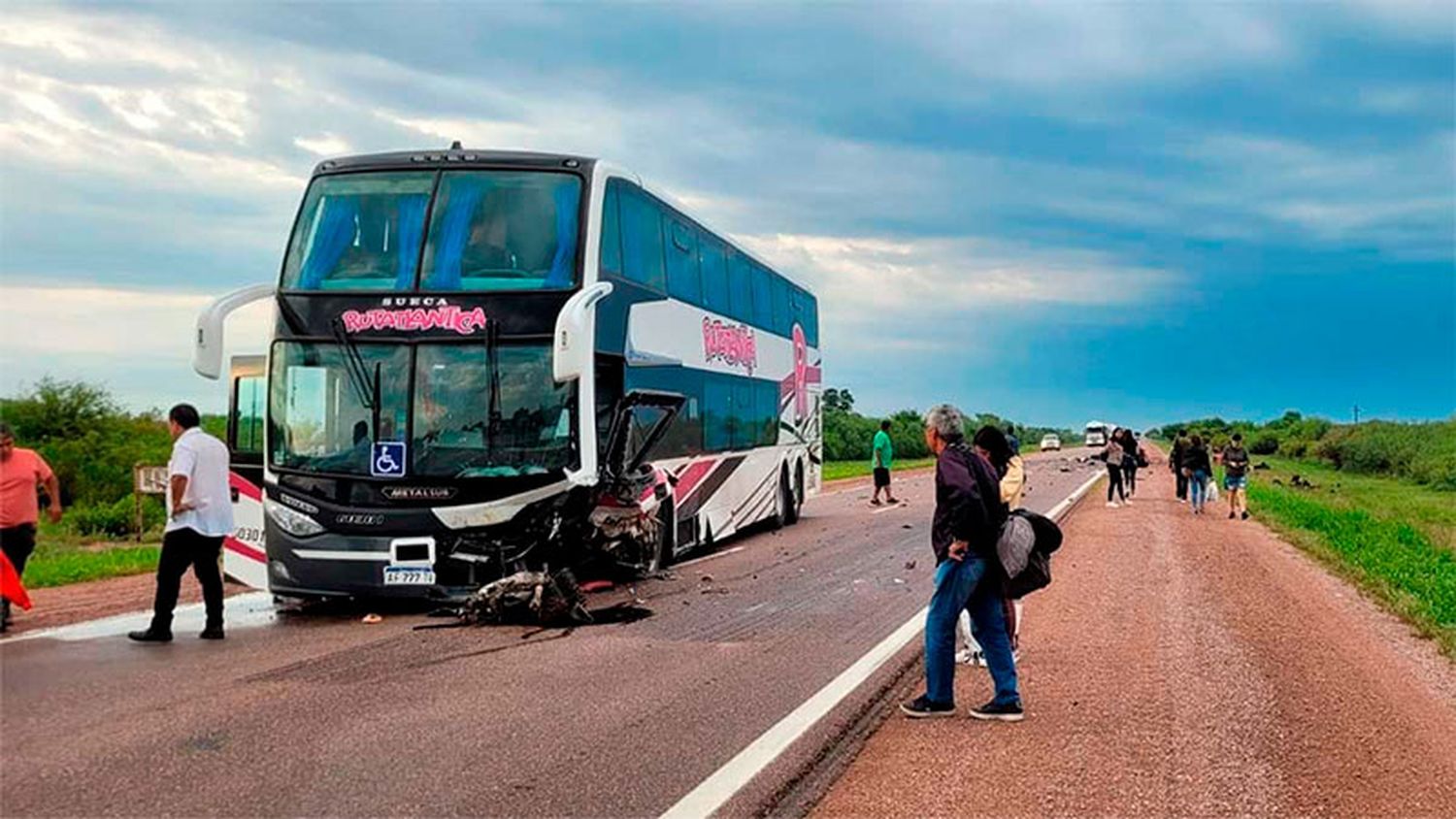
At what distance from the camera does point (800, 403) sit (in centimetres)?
2539

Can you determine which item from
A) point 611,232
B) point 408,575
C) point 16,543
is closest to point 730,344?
point 611,232

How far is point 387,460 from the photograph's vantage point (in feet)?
38.5

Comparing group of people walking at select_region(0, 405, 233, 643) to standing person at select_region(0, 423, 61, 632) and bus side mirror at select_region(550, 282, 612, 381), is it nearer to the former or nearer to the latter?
standing person at select_region(0, 423, 61, 632)

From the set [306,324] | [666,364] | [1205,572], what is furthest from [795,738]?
[1205,572]

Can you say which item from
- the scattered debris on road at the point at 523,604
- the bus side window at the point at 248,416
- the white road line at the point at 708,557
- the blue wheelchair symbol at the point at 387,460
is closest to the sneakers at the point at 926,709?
the scattered debris on road at the point at 523,604

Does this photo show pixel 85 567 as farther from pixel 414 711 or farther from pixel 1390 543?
pixel 1390 543

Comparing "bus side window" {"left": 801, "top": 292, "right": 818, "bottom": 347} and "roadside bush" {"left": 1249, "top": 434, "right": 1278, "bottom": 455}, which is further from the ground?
"bus side window" {"left": 801, "top": 292, "right": 818, "bottom": 347}

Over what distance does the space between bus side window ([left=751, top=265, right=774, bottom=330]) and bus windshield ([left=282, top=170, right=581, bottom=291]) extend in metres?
8.74

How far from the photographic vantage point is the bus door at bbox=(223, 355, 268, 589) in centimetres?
1227

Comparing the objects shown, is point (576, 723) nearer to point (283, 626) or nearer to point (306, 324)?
point (283, 626)

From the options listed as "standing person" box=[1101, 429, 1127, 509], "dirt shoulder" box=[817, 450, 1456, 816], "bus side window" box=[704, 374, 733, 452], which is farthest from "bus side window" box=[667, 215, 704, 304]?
"standing person" box=[1101, 429, 1127, 509]

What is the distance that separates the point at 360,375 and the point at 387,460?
2.62 ft

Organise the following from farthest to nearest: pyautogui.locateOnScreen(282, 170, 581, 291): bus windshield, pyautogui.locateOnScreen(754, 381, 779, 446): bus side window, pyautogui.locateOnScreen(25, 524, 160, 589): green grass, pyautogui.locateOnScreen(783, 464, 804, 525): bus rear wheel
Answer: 1. pyautogui.locateOnScreen(783, 464, 804, 525): bus rear wheel
2. pyautogui.locateOnScreen(754, 381, 779, 446): bus side window
3. pyautogui.locateOnScreen(25, 524, 160, 589): green grass
4. pyautogui.locateOnScreen(282, 170, 581, 291): bus windshield

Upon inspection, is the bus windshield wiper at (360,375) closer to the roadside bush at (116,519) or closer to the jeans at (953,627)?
the jeans at (953,627)
